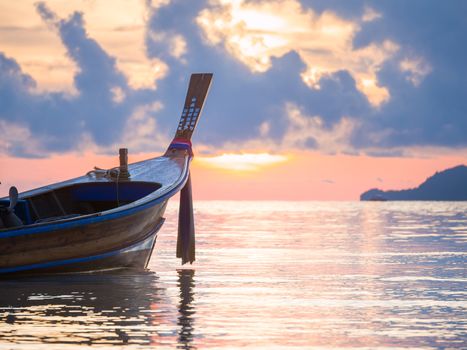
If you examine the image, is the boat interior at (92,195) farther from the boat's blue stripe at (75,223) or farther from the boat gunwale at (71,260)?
the boat's blue stripe at (75,223)

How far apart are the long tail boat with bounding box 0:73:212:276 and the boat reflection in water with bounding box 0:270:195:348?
0.51 metres

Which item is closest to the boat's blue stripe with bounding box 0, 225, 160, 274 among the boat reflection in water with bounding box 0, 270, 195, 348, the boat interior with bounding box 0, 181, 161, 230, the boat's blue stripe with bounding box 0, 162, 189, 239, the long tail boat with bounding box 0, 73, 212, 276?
the long tail boat with bounding box 0, 73, 212, 276

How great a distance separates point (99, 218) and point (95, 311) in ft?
15.8

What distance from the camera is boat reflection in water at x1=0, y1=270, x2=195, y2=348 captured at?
13.0 m

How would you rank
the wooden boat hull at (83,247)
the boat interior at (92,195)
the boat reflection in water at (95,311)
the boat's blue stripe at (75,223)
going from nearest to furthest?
the boat reflection in water at (95,311) < the boat's blue stripe at (75,223) < the wooden boat hull at (83,247) < the boat interior at (92,195)

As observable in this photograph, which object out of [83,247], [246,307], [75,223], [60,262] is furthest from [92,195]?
[246,307]

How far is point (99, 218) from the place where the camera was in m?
20.2

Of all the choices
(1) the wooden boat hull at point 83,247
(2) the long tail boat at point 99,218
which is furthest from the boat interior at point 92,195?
(1) the wooden boat hull at point 83,247

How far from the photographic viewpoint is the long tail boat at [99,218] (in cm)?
1962

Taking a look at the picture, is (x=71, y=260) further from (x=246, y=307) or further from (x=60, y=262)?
(x=246, y=307)

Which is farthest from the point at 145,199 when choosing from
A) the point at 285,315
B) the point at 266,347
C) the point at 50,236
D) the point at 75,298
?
the point at 266,347

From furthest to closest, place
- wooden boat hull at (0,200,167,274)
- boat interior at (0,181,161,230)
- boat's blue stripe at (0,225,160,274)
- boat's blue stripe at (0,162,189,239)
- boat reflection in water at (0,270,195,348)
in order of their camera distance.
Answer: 1. boat interior at (0,181,161,230)
2. boat's blue stripe at (0,225,160,274)
3. wooden boat hull at (0,200,167,274)
4. boat's blue stripe at (0,162,189,239)
5. boat reflection in water at (0,270,195,348)

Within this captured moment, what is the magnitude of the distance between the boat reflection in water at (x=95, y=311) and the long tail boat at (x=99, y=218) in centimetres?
51

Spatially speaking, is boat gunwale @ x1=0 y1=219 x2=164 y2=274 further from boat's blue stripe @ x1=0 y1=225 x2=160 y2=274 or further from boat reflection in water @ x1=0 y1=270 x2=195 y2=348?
boat reflection in water @ x1=0 y1=270 x2=195 y2=348
